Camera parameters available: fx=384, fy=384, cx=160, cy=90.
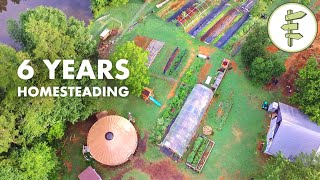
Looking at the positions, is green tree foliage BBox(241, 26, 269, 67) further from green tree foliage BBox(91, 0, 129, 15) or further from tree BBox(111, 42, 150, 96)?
green tree foliage BBox(91, 0, 129, 15)

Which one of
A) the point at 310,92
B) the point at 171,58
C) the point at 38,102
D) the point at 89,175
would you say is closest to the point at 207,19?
the point at 171,58

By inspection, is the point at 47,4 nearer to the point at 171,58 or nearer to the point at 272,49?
the point at 171,58

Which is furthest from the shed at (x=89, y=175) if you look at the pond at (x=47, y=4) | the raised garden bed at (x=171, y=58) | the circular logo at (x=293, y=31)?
the circular logo at (x=293, y=31)

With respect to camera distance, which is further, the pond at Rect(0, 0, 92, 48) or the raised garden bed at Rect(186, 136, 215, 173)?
the pond at Rect(0, 0, 92, 48)

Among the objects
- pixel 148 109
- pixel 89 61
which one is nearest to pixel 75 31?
pixel 89 61

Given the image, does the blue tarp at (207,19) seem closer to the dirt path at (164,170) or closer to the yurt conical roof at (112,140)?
the yurt conical roof at (112,140)

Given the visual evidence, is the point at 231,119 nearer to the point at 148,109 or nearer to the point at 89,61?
the point at 148,109

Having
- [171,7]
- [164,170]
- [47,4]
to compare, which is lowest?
[164,170]

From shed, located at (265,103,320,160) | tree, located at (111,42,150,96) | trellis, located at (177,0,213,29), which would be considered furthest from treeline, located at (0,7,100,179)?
shed, located at (265,103,320,160)
